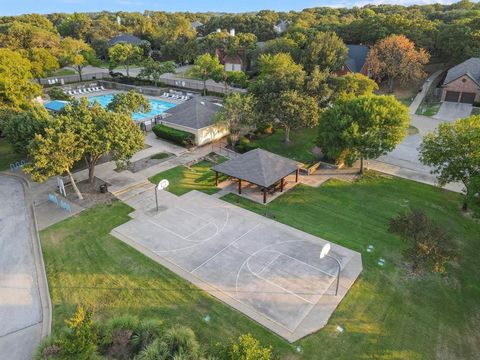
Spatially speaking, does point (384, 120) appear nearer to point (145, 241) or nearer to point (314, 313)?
point (314, 313)

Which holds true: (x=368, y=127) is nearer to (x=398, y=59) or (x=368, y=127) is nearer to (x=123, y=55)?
(x=398, y=59)

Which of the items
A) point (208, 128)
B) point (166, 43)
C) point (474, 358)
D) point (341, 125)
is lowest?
point (474, 358)

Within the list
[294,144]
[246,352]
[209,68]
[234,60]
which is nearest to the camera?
[246,352]

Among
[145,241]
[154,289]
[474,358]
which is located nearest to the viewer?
[474,358]

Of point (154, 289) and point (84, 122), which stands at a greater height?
point (84, 122)

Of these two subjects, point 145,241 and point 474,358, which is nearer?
point 474,358

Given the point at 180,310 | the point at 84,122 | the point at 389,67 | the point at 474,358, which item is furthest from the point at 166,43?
the point at 474,358

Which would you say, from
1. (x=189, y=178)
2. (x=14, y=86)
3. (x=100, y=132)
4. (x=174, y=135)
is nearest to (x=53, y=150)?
(x=100, y=132)
